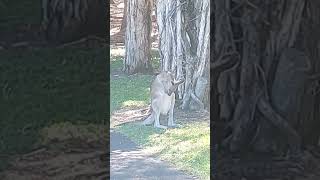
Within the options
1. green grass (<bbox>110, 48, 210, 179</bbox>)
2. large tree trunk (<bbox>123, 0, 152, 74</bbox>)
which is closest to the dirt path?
green grass (<bbox>110, 48, 210, 179</bbox>)

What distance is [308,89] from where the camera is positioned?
17.7 ft

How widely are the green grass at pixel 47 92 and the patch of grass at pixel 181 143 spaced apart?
354mm

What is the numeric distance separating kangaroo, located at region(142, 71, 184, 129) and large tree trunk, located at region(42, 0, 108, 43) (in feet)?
1.76

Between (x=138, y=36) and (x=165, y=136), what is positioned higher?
(x=138, y=36)

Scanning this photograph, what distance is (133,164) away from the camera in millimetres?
5398

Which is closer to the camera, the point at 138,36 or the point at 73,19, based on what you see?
the point at 73,19

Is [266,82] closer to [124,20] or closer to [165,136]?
[165,136]

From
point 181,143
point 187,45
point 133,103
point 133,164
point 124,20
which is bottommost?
point 133,164

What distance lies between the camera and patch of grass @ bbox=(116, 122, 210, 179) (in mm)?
5383

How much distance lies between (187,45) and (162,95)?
0.40m

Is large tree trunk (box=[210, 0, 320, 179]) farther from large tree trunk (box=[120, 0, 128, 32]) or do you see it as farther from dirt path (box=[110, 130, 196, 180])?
large tree trunk (box=[120, 0, 128, 32])

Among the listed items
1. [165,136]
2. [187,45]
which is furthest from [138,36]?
[165,136]

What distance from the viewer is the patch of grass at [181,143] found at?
17.7 feet

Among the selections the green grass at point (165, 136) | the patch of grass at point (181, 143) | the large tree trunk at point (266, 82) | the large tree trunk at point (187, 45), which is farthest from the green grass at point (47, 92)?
the large tree trunk at point (266, 82)
